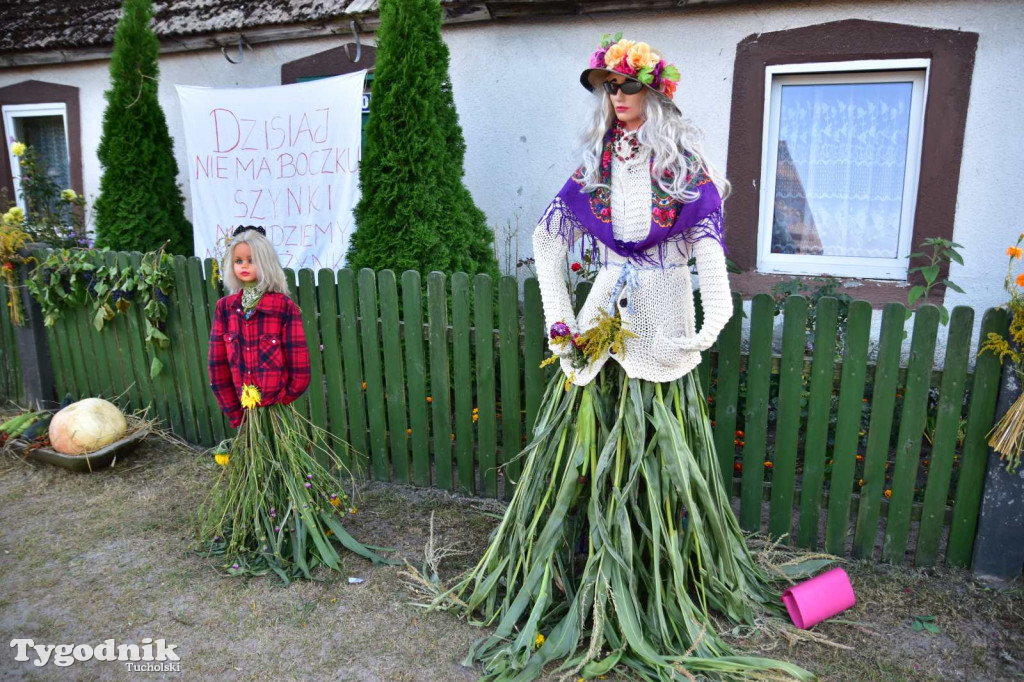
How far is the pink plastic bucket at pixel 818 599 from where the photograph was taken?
9.16 feet

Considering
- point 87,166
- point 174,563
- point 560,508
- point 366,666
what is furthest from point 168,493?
point 87,166

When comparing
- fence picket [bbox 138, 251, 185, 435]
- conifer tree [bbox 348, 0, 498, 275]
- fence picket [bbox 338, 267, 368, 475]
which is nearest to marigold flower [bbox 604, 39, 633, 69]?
fence picket [bbox 338, 267, 368, 475]

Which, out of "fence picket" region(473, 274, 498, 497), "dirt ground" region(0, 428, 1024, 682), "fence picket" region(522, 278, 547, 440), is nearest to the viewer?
"dirt ground" region(0, 428, 1024, 682)

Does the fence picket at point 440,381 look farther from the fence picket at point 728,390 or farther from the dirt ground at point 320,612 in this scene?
the fence picket at point 728,390

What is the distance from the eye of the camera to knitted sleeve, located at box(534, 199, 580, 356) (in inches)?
112

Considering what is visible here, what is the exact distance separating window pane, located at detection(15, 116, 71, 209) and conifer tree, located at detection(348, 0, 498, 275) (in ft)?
15.9

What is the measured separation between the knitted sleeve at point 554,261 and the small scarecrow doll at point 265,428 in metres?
1.17

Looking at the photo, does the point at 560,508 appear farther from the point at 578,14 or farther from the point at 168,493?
the point at 578,14

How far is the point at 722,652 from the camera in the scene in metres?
2.61

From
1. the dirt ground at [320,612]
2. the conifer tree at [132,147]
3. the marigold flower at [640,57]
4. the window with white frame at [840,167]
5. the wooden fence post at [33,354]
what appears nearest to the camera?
the marigold flower at [640,57]

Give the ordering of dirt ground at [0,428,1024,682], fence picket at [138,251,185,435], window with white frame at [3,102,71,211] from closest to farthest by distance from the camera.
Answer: dirt ground at [0,428,1024,682], fence picket at [138,251,185,435], window with white frame at [3,102,71,211]

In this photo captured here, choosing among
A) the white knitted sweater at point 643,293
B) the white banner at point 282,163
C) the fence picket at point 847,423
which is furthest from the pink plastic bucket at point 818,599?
the white banner at point 282,163

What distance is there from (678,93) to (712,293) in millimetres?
2987

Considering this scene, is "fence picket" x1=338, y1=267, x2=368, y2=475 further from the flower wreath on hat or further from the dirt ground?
the flower wreath on hat
